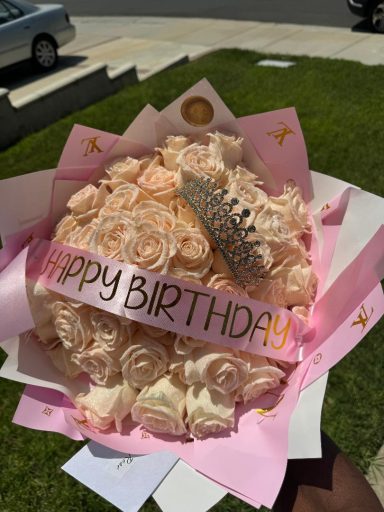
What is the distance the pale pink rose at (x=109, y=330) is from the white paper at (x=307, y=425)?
1.49 ft

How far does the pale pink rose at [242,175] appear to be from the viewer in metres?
1.48

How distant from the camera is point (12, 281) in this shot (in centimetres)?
138

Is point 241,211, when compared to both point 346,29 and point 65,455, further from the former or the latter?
point 346,29

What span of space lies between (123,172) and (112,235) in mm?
243

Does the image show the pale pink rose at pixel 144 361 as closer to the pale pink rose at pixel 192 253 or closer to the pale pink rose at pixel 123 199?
the pale pink rose at pixel 192 253

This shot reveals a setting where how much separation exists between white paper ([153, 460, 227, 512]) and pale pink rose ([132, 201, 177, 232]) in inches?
23.5

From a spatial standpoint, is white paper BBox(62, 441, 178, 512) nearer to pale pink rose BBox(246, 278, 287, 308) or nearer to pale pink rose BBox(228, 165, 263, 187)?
pale pink rose BBox(246, 278, 287, 308)

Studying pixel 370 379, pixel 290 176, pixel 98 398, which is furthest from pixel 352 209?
pixel 370 379

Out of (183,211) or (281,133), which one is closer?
(183,211)

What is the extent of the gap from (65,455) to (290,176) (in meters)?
2.35

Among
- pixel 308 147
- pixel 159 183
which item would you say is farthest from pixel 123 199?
pixel 308 147

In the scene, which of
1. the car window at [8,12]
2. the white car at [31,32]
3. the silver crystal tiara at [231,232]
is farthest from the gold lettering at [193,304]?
the car window at [8,12]

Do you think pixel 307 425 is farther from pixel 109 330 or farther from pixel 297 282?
pixel 109 330

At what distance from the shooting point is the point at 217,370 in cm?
128
